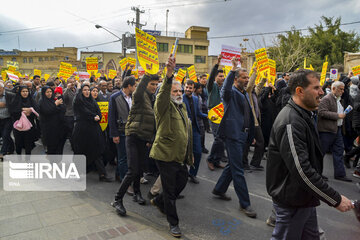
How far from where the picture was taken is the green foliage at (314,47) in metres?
29.4

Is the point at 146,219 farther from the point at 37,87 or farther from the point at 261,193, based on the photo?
the point at 37,87

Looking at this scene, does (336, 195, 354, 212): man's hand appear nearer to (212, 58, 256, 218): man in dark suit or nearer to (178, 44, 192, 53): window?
(212, 58, 256, 218): man in dark suit

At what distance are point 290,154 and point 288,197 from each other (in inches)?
14.0

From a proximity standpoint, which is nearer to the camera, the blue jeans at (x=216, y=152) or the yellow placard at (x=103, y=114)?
the yellow placard at (x=103, y=114)

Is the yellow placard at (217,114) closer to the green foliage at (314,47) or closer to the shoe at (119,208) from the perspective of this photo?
the shoe at (119,208)

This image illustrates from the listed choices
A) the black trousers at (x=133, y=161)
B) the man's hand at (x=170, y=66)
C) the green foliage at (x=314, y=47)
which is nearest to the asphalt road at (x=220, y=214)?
the black trousers at (x=133, y=161)

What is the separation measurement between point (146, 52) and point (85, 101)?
6.32 feet

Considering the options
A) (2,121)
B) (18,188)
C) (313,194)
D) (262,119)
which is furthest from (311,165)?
(2,121)

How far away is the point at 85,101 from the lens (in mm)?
5262

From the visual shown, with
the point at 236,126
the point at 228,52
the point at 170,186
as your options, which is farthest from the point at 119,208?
the point at 228,52

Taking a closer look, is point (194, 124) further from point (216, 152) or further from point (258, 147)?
point (258, 147)

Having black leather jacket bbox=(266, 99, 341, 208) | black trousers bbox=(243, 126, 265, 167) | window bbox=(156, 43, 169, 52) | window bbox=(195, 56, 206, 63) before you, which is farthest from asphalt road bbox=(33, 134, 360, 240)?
window bbox=(195, 56, 206, 63)

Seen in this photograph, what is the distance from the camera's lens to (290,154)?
2.03 meters

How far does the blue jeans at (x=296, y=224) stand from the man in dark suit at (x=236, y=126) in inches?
64.6
